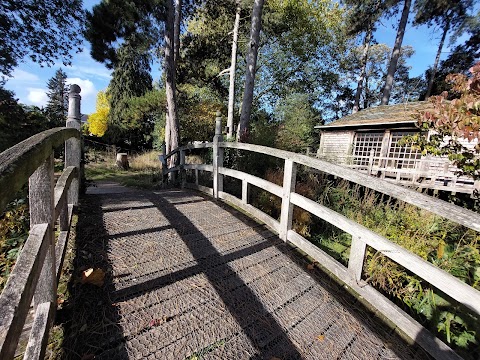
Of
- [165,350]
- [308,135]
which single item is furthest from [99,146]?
[165,350]

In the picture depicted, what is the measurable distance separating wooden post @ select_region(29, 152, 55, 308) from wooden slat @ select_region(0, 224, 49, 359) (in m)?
0.23

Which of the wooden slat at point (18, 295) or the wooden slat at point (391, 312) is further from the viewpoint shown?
the wooden slat at point (391, 312)

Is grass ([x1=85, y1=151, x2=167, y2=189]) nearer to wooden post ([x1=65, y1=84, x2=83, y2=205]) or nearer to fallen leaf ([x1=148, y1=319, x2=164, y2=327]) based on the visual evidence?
wooden post ([x1=65, y1=84, x2=83, y2=205])

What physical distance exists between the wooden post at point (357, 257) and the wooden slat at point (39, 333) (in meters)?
2.12

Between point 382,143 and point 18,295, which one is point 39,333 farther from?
point 382,143

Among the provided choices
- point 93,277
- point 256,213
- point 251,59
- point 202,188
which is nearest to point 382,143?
point 251,59

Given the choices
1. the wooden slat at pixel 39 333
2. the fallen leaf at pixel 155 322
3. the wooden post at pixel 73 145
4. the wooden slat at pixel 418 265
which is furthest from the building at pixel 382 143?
the wooden slat at pixel 39 333

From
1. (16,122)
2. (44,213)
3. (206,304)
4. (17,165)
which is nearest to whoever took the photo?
(17,165)

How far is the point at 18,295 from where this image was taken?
0.85 metres

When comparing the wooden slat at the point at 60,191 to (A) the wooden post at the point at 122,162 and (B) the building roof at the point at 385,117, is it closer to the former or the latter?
(A) the wooden post at the point at 122,162

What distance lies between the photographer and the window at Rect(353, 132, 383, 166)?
14.1 m

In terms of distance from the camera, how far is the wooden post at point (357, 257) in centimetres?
199

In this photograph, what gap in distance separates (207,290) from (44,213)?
1.21 metres

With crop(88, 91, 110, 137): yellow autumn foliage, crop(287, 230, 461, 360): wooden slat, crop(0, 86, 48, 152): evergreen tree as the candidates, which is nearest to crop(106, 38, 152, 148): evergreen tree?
crop(88, 91, 110, 137): yellow autumn foliage
